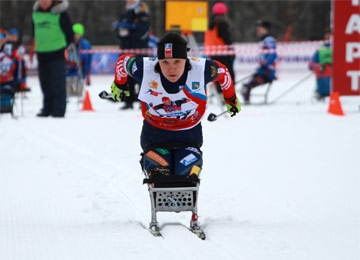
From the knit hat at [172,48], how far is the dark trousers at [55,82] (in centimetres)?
808

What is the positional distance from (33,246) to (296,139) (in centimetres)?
592

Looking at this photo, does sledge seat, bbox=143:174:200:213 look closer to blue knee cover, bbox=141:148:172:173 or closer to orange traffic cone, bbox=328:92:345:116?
blue knee cover, bbox=141:148:172:173

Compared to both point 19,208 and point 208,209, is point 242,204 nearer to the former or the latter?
point 208,209

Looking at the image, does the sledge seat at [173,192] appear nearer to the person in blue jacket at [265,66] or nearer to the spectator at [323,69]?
the person in blue jacket at [265,66]

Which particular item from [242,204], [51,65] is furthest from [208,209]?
[51,65]

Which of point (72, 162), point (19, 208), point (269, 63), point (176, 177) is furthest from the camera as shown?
point (269, 63)

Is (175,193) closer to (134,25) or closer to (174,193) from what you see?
(174,193)

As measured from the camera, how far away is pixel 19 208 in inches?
243

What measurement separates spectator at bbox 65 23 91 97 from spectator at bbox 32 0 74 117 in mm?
2866

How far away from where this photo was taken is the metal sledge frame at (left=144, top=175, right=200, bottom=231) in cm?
531

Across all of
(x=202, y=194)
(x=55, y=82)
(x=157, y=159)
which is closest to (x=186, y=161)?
(x=157, y=159)

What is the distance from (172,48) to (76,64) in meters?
11.8

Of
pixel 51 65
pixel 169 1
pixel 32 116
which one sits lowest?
pixel 32 116

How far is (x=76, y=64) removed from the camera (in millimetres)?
16859
